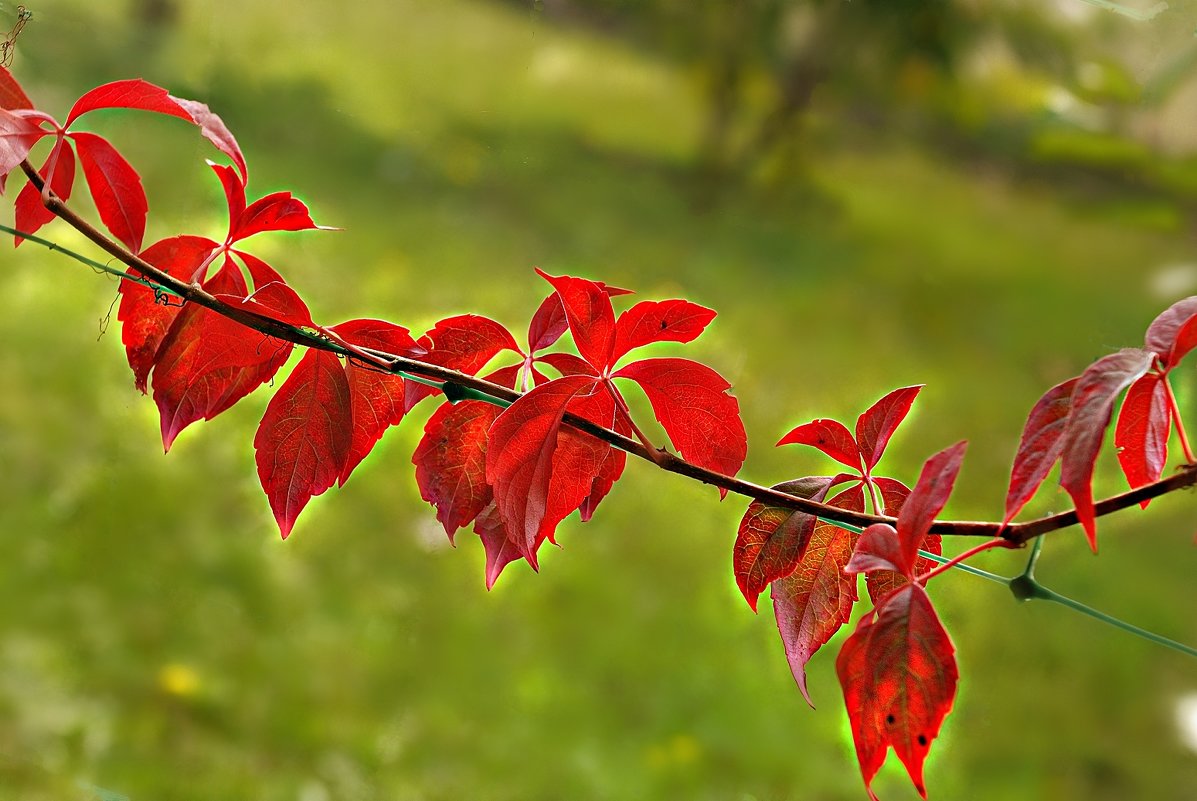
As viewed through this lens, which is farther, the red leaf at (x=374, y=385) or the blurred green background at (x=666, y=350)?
the blurred green background at (x=666, y=350)

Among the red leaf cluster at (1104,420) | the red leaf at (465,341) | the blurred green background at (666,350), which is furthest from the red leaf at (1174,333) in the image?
the blurred green background at (666,350)

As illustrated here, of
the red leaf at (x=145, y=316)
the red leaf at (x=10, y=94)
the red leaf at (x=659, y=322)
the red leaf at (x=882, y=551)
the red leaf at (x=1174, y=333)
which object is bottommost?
the red leaf at (x=882, y=551)

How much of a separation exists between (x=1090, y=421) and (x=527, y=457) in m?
0.08

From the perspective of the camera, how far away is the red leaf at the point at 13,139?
0.17 m

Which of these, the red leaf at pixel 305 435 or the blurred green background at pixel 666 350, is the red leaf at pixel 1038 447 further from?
the blurred green background at pixel 666 350

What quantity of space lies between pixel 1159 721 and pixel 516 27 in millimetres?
1018

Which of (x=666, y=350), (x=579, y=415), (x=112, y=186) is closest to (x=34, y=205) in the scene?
(x=112, y=186)

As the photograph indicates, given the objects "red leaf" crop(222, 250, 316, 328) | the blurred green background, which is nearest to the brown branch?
"red leaf" crop(222, 250, 316, 328)

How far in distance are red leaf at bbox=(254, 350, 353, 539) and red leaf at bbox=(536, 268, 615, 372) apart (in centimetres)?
4

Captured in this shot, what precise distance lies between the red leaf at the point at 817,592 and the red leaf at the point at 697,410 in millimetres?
20

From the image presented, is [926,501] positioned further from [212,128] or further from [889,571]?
[212,128]

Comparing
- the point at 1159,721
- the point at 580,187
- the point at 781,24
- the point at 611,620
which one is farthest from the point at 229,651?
the point at 781,24

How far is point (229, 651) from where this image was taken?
90cm

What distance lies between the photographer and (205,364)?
0.17 meters
